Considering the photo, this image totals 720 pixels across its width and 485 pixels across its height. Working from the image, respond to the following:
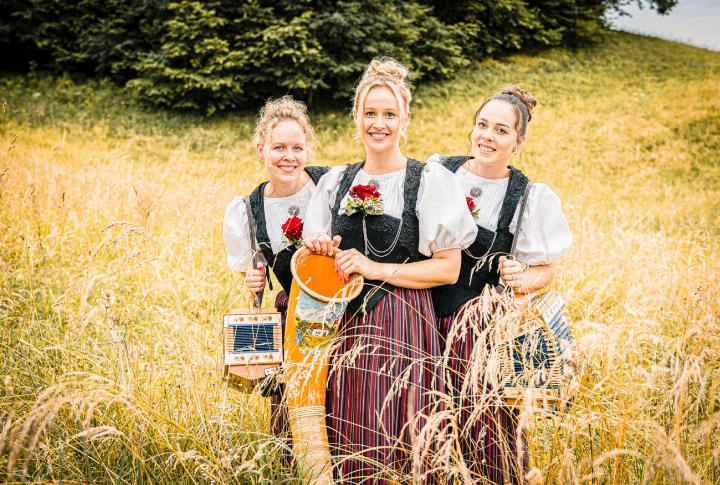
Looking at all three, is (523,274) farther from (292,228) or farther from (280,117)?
(280,117)

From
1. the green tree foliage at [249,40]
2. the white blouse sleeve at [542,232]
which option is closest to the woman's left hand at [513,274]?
the white blouse sleeve at [542,232]

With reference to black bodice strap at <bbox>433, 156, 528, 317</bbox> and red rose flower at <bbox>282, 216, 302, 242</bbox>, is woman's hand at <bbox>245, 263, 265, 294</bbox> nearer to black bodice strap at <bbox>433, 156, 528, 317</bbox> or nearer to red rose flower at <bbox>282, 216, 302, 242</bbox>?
red rose flower at <bbox>282, 216, 302, 242</bbox>

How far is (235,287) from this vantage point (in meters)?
3.64

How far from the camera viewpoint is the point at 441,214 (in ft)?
5.95

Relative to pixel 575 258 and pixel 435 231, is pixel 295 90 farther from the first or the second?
pixel 435 231

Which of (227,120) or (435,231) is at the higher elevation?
(227,120)

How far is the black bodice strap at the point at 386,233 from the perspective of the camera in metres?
1.86

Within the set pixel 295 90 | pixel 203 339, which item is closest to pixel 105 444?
pixel 203 339

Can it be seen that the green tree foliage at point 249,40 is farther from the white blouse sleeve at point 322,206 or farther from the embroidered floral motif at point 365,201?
the embroidered floral motif at point 365,201

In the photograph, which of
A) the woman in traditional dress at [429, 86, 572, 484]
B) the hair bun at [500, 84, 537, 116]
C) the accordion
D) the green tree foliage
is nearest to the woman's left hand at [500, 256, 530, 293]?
the woman in traditional dress at [429, 86, 572, 484]

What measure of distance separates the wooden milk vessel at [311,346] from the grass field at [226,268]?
0.41 feet

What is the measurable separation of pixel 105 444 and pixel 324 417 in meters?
0.85

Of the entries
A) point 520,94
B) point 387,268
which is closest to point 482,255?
point 387,268

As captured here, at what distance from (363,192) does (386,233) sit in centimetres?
18
